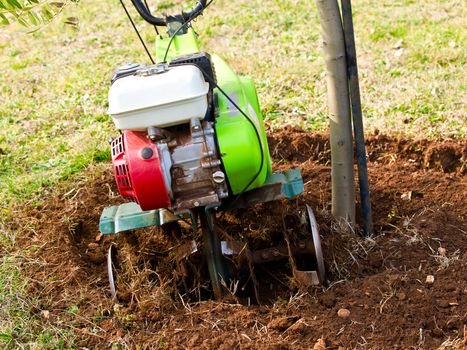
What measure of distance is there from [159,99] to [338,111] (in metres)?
0.95

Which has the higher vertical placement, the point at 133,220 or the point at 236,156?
the point at 236,156

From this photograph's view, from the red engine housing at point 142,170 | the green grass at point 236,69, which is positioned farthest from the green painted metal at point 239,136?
the green grass at point 236,69

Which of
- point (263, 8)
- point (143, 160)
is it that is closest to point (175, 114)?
point (143, 160)

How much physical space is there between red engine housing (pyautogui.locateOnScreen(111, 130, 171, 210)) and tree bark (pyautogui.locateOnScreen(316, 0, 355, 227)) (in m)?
0.94

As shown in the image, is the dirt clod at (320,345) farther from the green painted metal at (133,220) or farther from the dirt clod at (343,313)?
the green painted metal at (133,220)

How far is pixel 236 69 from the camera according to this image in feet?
20.0

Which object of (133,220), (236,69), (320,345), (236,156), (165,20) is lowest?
(320,345)

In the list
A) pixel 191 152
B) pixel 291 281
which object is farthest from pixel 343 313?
pixel 191 152

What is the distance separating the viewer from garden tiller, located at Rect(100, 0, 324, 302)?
269cm

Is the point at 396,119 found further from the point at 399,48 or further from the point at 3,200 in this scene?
the point at 3,200

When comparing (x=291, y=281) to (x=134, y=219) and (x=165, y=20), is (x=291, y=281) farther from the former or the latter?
(x=165, y=20)

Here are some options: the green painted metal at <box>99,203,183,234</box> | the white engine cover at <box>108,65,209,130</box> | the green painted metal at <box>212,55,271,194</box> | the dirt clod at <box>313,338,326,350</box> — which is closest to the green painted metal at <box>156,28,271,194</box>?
the green painted metal at <box>212,55,271,194</box>

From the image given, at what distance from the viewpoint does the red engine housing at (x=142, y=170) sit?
273 cm

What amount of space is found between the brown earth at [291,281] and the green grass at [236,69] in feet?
0.62
